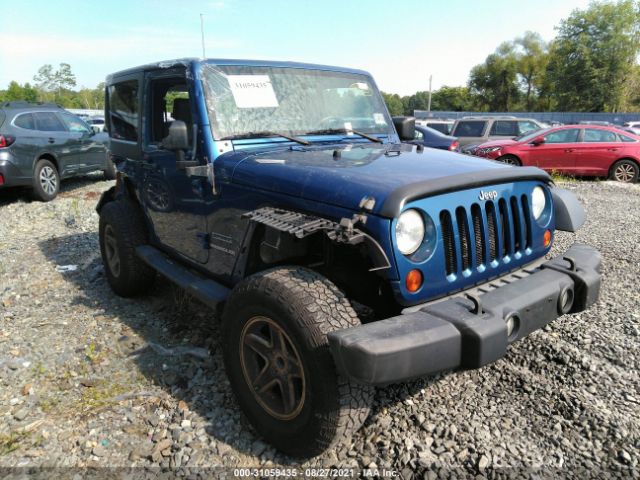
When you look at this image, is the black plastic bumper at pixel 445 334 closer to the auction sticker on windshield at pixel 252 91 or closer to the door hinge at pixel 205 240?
the door hinge at pixel 205 240

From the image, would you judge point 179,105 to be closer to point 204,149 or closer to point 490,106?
point 204,149

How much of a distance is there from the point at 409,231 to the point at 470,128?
512 inches

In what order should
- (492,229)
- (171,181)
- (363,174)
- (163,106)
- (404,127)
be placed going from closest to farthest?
(363,174) < (492,229) < (171,181) < (163,106) < (404,127)

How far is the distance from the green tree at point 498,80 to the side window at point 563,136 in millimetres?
55366

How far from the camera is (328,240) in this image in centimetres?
257

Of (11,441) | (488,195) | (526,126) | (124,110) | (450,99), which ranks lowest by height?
(11,441)

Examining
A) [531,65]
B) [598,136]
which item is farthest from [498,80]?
[598,136]

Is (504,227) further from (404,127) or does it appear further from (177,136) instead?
(177,136)

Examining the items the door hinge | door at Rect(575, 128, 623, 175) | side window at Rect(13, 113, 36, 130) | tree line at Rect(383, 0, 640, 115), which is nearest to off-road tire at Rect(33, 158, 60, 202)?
side window at Rect(13, 113, 36, 130)

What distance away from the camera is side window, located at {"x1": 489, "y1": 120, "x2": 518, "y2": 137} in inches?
554

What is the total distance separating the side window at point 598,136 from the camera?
39.1 ft

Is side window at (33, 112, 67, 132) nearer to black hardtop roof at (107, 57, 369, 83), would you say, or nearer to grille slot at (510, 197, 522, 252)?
black hardtop roof at (107, 57, 369, 83)

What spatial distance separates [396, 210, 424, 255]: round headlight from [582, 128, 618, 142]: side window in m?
11.6

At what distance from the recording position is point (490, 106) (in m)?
64.4
